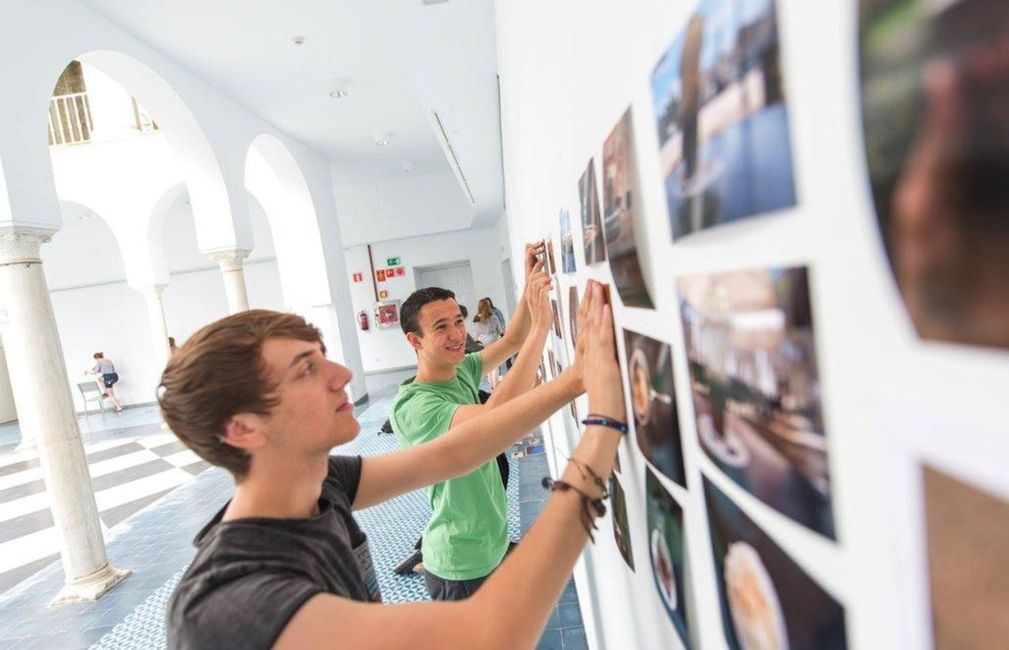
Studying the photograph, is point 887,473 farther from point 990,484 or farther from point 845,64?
point 845,64

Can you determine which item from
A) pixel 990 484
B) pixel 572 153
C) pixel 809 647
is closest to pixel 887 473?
pixel 990 484

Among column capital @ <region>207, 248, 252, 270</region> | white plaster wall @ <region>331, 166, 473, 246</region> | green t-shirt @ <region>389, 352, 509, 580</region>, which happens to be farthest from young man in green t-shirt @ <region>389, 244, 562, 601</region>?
white plaster wall @ <region>331, 166, 473, 246</region>

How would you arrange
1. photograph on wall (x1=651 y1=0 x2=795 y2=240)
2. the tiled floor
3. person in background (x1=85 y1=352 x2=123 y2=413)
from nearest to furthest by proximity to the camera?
photograph on wall (x1=651 y1=0 x2=795 y2=240)
the tiled floor
person in background (x1=85 y1=352 x2=123 y2=413)

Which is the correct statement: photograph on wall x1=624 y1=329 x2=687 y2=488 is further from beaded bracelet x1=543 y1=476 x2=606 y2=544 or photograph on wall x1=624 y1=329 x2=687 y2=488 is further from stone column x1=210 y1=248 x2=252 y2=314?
stone column x1=210 y1=248 x2=252 y2=314

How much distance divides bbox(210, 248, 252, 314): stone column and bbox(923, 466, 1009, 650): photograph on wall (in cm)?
752

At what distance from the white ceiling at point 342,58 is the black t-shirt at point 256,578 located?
409cm

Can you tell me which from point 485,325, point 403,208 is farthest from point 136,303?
point 485,325

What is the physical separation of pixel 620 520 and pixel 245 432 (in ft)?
2.49

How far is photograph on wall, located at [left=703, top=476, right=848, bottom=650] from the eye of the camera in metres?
0.42

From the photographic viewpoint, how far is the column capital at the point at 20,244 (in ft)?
12.9

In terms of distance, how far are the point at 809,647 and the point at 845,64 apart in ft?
1.31

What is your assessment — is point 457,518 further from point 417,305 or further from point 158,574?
point 158,574

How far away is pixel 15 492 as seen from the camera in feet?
26.6

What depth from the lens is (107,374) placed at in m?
14.9
